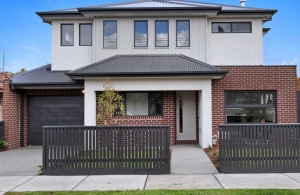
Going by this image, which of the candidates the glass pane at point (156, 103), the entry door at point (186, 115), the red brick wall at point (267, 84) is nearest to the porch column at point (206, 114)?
the red brick wall at point (267, 84)

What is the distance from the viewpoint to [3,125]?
12.5 metres

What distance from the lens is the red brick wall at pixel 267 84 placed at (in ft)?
40.0

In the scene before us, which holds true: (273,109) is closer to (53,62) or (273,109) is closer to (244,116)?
(244,116)

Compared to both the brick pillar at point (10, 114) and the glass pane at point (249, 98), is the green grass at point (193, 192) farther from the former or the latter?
the brick pillar at point (10, 114)

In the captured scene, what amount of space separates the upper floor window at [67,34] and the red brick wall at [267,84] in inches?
302

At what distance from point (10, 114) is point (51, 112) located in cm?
175

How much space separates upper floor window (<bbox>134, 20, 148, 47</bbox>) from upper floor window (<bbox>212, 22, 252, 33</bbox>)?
3.53m

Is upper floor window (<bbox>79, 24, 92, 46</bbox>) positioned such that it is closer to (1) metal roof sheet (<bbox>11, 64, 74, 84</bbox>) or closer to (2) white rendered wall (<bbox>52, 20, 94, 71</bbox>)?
(2) white rendered wall (<bbox>52, 20, 94, 71</bbox>)

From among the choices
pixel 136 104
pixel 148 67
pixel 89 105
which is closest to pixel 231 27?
pixel 148 67

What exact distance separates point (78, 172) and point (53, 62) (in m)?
8.33

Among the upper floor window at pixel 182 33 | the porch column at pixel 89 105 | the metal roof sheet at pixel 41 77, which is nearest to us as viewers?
the porch column at pixel 89 105

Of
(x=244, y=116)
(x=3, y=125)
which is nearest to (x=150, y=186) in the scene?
(x=244, y=116)

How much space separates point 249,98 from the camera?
12.3 m

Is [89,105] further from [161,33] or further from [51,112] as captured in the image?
[161,33]
